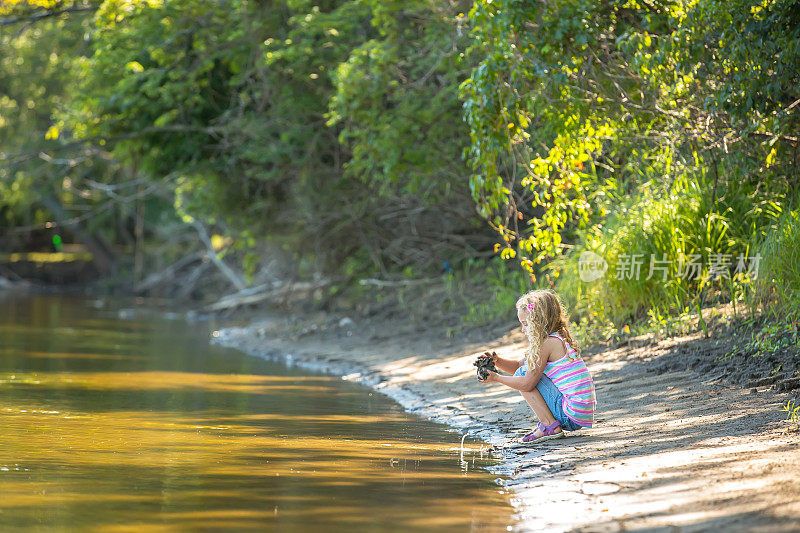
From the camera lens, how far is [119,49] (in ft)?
53.6

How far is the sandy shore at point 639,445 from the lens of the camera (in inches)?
199

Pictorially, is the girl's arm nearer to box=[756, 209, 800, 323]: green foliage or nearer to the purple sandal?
the purple sandal

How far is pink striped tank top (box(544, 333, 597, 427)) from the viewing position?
720 cm

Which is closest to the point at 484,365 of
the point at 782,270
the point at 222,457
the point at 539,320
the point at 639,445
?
the point at 539,320

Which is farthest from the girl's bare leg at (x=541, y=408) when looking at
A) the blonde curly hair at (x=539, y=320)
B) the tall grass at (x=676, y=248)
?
the tall grass at (x=676, y=248)

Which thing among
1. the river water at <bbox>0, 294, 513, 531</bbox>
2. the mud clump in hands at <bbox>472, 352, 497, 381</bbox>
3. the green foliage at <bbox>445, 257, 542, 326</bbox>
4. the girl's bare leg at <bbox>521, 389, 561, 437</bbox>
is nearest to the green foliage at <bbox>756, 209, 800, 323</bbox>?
the girl's bare leg at <bbox>521, 389, 561, 437</bbox>

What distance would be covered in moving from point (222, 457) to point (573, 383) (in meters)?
2.48

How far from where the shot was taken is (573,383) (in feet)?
23.6

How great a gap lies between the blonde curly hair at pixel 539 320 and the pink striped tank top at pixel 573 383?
0.08 m

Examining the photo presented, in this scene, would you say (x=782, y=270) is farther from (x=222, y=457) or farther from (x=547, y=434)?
(x=222, y=457)

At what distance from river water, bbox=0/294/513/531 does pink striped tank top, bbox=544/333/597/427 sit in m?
0.74

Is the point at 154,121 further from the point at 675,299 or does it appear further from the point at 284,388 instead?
the point at 675,299

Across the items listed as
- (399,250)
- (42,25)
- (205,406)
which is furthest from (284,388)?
(42,25)

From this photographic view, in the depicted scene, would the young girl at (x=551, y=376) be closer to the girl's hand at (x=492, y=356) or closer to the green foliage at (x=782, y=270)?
the girl's hand at (x=492, y=356)
